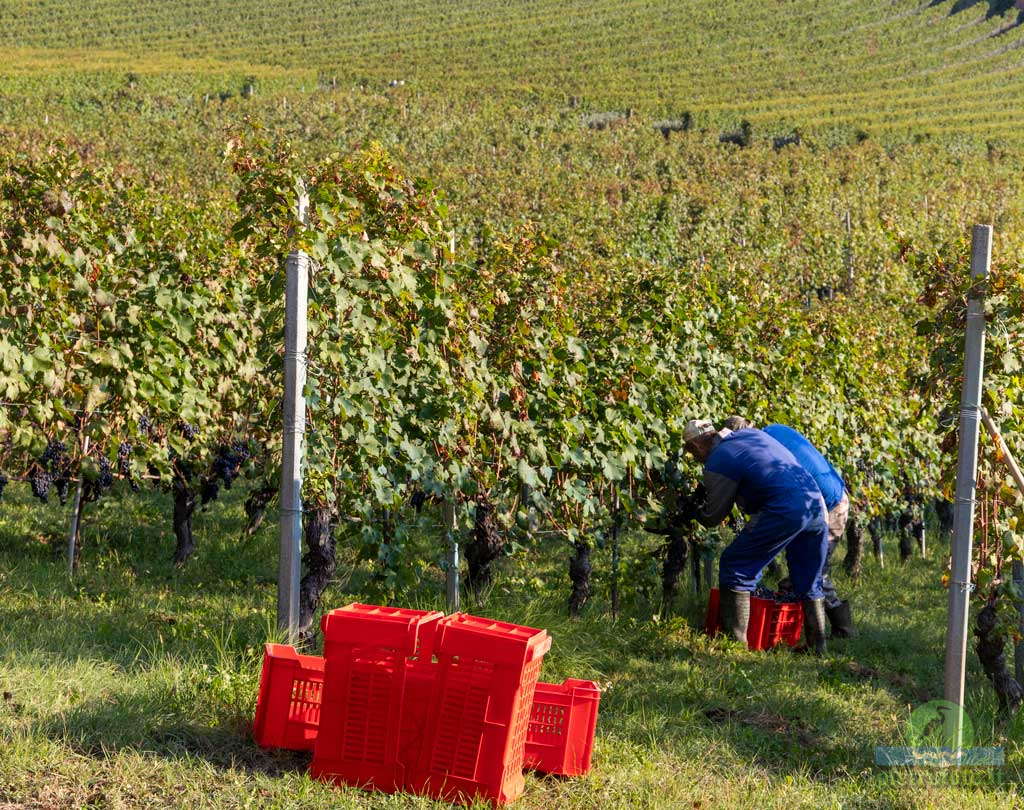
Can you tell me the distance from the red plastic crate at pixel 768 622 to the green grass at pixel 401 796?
6.2 inches

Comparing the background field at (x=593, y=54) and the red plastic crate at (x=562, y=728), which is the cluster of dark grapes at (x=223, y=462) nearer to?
the red plastic crate at (x=562, y=728)

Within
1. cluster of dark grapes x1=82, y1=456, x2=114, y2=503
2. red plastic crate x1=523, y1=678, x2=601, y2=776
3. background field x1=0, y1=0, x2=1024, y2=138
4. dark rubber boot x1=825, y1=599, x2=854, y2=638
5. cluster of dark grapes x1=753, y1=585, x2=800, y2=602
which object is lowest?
dark rubber boot x1=825, y1=599, x2=854, y2=638

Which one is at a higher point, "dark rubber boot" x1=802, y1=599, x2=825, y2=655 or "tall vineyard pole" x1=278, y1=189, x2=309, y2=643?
"tall vineyard pole" x1=278, y1=189, x2=309, y2=643

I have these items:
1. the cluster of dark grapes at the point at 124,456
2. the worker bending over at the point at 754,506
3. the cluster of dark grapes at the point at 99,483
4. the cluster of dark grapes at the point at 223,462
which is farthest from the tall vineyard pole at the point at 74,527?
the worker bending over at the point at 754,506

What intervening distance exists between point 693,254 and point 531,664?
2142cm

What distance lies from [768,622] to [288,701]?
3.15 m

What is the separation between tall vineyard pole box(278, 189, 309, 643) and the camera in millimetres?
4359

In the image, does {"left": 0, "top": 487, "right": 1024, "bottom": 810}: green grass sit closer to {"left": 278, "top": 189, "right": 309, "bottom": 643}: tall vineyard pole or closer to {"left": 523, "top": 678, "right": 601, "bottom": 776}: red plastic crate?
{"left": 523, "top": 678, "right": 601, "bottom": 776}: red plastic crate

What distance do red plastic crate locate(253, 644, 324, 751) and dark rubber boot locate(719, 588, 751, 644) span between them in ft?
9.04

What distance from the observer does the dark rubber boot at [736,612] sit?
5883 millimetres

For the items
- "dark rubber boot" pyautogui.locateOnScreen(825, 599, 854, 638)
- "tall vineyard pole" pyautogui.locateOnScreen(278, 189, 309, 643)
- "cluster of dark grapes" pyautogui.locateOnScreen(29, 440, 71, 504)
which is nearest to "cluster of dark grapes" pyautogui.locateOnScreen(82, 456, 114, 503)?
"cluster of dark grapes" pyautogui.locateOnScreen(29, 440, 71, 504)

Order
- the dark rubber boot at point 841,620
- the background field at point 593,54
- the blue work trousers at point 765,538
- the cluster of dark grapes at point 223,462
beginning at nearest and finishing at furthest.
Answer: the blue work trousers at point 765,538 < the dark rubber boot at point 841,620 < the cluster of dark grapes at point 223,462 < the background field at point 593,54

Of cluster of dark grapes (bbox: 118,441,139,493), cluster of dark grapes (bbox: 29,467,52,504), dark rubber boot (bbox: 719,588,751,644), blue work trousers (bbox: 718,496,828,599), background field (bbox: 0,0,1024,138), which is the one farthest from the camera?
background field (bbox: 0,0,1024,138)

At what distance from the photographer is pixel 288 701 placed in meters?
3.77
